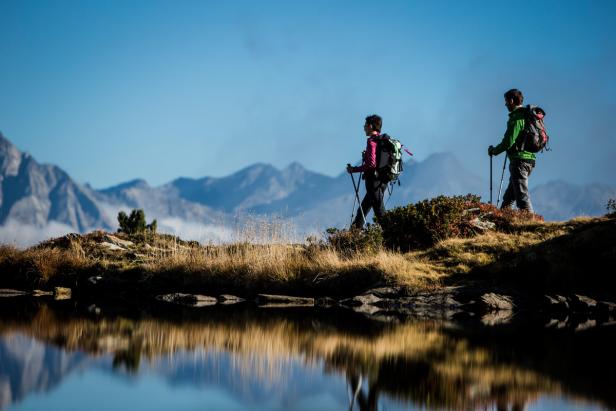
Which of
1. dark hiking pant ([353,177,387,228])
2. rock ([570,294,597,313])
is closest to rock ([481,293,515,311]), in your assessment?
rock ([570,294,597,313])

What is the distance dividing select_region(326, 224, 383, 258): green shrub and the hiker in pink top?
511mm

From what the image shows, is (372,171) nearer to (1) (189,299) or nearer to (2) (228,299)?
(2) (228,299)

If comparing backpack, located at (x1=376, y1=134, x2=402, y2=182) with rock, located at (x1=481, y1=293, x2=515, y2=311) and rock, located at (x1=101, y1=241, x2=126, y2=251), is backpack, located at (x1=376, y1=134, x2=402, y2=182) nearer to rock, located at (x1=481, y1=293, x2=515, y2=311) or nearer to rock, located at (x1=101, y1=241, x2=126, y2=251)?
rock, located at (x1=481, y1=293, x2=515, y2=311)

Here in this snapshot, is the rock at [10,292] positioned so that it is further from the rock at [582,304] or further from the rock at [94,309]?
the rock at [582,304]

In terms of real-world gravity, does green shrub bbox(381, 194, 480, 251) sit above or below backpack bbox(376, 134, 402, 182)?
below

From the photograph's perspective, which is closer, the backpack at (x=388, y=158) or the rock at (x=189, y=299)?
the rock at (x=189, y=299)

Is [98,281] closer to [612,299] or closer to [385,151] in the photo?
[385,151]

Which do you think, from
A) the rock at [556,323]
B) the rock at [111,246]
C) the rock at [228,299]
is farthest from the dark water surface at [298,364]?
the rock at [111,246]

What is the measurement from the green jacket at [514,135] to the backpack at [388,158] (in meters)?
2.81

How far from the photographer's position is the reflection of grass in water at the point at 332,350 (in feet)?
26.8

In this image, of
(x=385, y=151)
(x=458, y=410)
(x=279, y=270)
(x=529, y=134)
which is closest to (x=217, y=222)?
(x=279, y=270)

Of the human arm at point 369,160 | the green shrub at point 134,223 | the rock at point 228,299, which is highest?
the human arm at point 369,160

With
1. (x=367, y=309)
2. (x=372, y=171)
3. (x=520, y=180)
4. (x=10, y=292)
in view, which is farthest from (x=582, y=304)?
(x=10, y=292)

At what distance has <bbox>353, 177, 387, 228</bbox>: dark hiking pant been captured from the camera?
19.7 m
